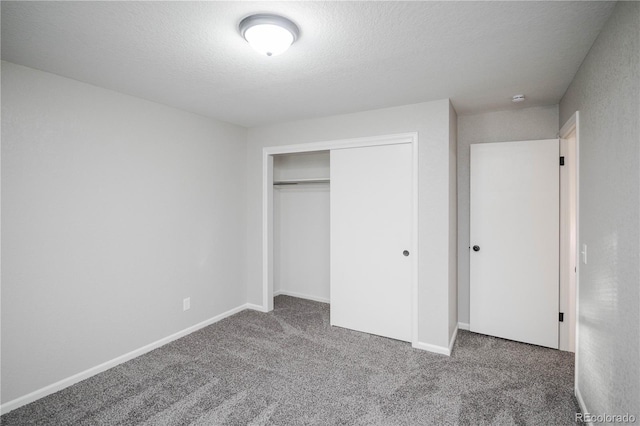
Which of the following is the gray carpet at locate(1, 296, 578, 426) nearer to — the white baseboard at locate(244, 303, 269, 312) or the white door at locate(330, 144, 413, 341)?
the white door at locate(330, 144, 413, 341)

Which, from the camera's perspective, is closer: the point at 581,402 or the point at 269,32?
the point at 269,32

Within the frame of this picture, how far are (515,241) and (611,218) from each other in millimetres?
1653

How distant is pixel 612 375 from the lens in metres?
1.69

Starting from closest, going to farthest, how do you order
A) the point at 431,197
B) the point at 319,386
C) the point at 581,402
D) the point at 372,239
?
the point at 581,402
the point at 319,386
the point at 431,197
the point at 372,239

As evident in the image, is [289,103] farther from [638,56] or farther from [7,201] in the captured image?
[638,56]

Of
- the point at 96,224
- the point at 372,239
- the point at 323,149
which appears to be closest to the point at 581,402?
the point at 372,239

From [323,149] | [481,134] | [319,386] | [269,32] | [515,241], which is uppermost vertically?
[269,32]

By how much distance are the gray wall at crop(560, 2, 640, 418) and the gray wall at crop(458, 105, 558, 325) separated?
3.33 feet

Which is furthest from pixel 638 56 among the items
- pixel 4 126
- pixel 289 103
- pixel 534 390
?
pixel 4 126

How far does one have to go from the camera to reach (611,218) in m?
1.73

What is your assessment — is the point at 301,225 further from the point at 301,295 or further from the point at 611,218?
the point at 611,218

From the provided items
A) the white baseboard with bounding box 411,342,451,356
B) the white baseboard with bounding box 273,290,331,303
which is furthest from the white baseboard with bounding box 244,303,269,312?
the white baseboard with bounding box 411,342,451,356

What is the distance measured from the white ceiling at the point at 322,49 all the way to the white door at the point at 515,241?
60 cm

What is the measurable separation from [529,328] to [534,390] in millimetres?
979
